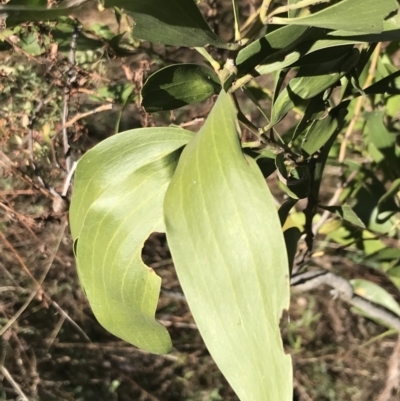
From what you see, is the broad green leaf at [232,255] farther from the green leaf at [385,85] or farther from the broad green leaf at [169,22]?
the green leaf at [385,85]

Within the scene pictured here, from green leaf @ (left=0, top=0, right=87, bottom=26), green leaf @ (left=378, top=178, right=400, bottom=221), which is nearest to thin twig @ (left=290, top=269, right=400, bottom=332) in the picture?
green leaf @ (left=378, top=178, right=400, bottom=221)

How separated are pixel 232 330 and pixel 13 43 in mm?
565

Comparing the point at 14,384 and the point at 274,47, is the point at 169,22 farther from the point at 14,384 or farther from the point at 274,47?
the point at 14,384

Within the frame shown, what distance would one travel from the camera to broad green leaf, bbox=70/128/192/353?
565mm

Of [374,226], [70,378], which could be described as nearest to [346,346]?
[374,226]

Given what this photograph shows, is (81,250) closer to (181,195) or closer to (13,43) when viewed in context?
(181,195)

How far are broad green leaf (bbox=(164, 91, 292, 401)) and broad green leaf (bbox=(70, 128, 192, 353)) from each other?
4.0 inches

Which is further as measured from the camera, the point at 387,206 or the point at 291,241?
the point at 387,206

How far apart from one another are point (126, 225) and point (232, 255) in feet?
0.62

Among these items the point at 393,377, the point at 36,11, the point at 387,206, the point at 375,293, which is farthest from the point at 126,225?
the point at 393,377

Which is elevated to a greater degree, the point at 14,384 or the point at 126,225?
the point at 126,225

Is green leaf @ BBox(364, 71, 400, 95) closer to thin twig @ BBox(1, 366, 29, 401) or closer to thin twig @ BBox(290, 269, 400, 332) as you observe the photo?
thin twig @ BBox(290, 269, 400, 332)

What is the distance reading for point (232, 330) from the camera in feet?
1.46

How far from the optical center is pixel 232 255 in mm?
417
